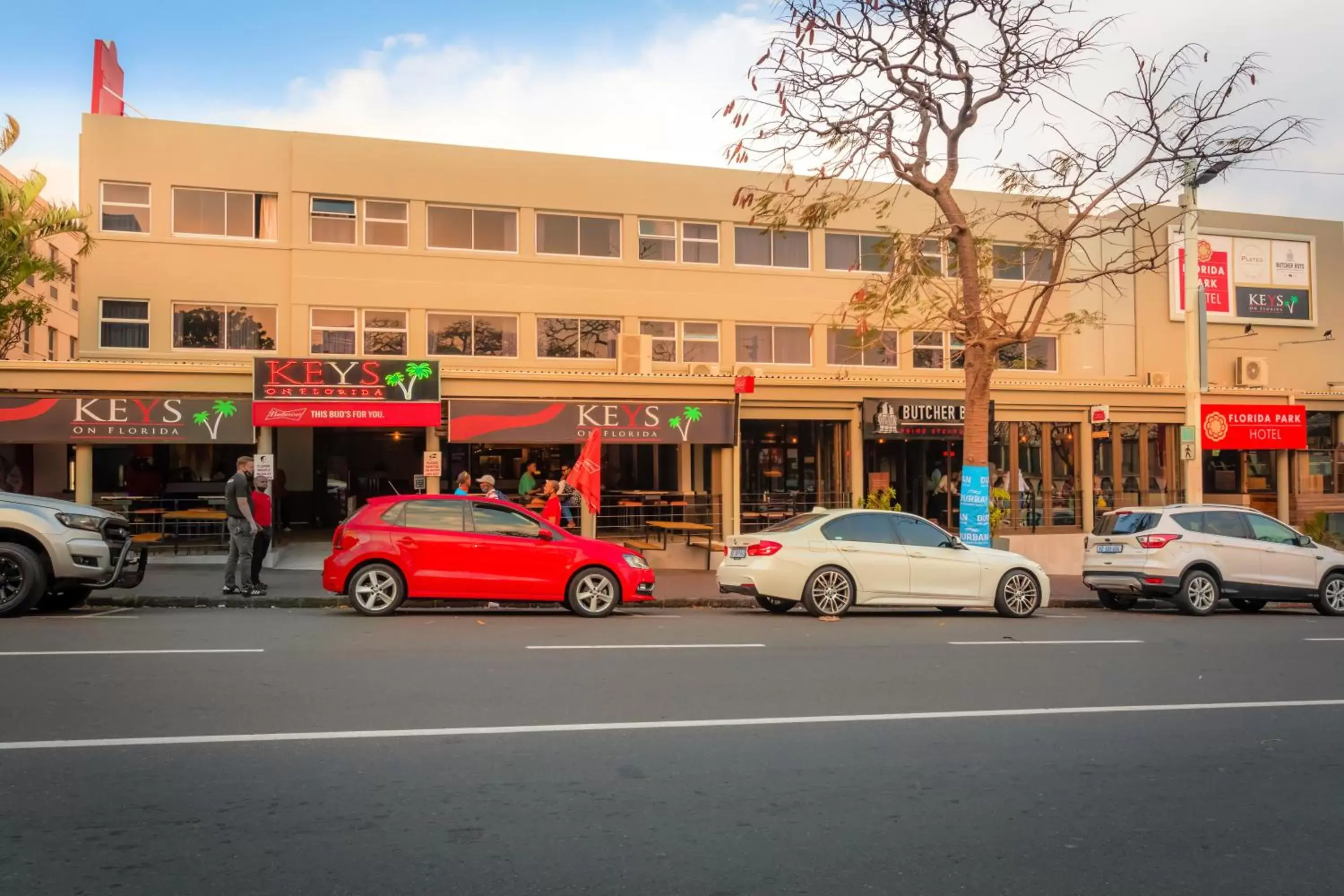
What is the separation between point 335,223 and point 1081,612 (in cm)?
1685

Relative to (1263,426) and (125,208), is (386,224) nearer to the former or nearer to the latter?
(125,208)

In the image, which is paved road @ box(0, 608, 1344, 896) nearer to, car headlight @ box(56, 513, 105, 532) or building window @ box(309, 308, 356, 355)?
car headlight @ box(56, 513, 105, 532)

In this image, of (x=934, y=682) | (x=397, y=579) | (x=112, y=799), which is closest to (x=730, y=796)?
(x=112, y=799)

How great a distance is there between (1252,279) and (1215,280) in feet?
4.17

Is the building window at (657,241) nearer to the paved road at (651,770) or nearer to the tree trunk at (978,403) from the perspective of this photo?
the tree trunk at (978,403)

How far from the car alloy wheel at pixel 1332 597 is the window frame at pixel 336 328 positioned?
59.4ft

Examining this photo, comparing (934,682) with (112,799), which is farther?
(934,682)

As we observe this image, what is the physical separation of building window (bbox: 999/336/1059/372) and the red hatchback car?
17.8 metres

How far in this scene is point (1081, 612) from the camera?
57.1 feet

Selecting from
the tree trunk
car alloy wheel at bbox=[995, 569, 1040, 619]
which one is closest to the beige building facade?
the tree trunk

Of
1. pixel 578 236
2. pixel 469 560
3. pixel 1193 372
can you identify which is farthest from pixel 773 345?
pixel 469 560

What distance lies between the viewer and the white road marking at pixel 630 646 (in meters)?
11.1

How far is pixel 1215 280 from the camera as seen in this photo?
101ft

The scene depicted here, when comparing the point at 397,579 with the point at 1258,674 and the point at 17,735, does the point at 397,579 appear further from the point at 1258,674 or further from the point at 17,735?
the point at 1258,674
